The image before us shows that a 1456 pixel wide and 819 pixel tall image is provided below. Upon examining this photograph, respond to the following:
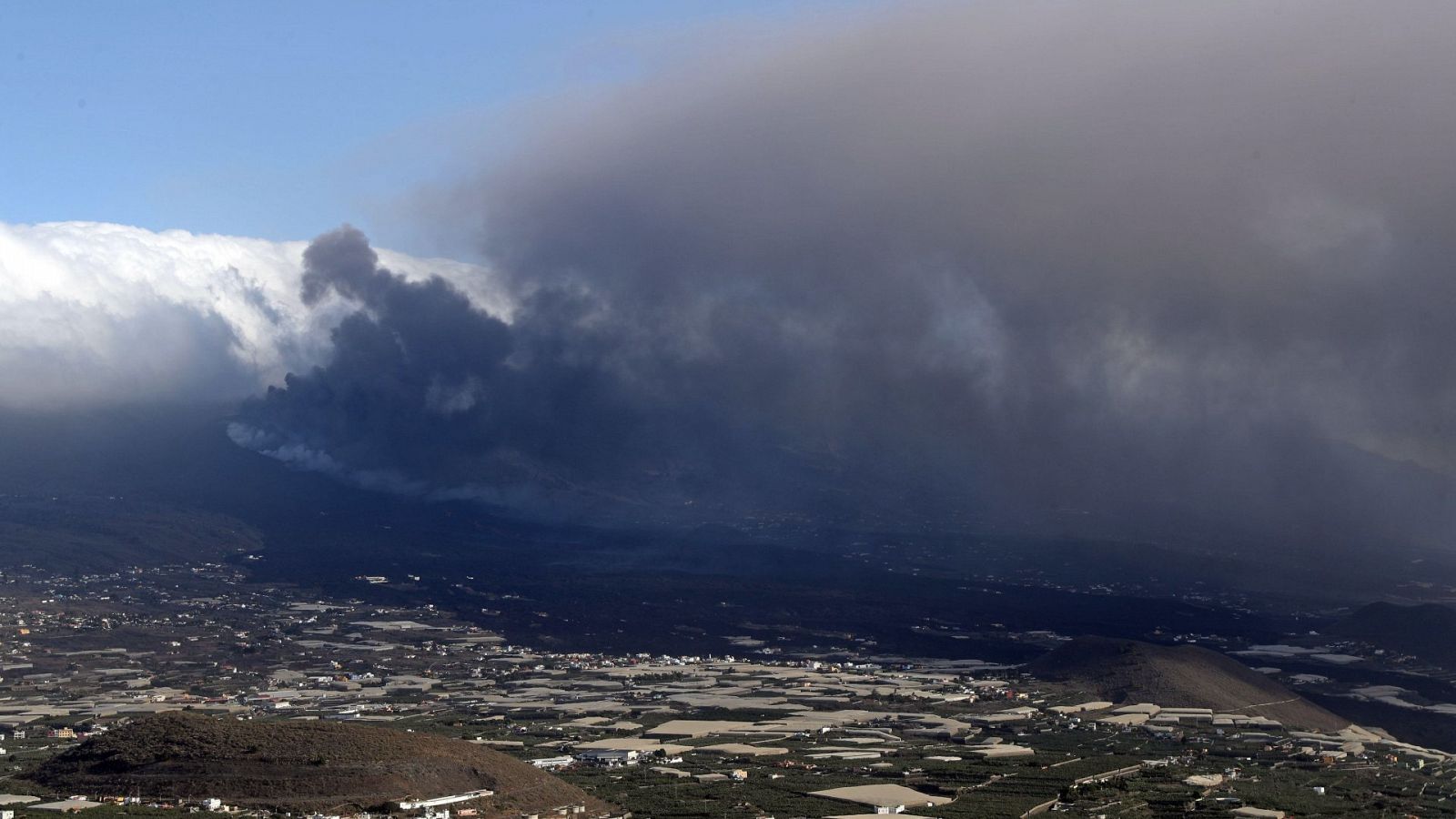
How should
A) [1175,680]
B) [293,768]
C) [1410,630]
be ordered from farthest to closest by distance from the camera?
[1410,630]
[1175,680]
[293,768]

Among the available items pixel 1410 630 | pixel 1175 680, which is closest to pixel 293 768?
pixel 1175 680

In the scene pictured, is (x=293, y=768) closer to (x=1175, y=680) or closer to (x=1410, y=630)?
(x=1175, y=680)

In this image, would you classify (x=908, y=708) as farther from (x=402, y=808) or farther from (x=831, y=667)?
(x=402, y=808)

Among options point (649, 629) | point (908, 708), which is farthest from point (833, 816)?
point (649, 629)

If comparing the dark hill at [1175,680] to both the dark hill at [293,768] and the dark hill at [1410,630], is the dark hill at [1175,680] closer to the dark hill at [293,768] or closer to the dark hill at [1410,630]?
the dark hill at [1410,630]

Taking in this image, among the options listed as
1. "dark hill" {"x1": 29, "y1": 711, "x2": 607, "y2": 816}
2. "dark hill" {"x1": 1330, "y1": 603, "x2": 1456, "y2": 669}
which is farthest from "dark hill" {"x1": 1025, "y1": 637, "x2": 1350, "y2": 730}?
"dark hill" {"x1": 29, "y1": 711, "x2": 607, "y2": 816}

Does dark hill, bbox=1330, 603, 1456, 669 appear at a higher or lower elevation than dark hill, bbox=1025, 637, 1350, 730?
higher

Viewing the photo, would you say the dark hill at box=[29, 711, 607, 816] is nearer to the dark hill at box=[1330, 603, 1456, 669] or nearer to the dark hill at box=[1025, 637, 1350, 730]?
the dark hill at box=[1025, 637, 1350, 730]
